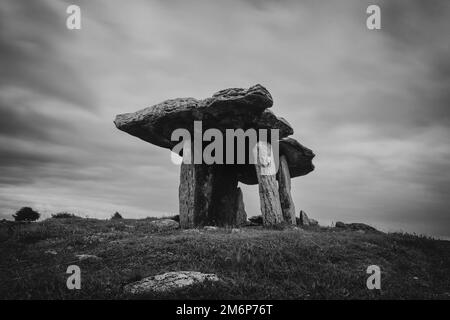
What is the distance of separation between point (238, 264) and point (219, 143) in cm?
1539

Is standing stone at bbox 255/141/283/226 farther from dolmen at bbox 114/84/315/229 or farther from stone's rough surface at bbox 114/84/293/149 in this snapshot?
stone's rough surface at bbox 114/84/293/149

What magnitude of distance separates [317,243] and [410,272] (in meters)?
3.85

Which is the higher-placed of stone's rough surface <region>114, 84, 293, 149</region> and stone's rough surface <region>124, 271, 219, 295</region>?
stone's rough surface <region>114, 84, 293, 149</region>

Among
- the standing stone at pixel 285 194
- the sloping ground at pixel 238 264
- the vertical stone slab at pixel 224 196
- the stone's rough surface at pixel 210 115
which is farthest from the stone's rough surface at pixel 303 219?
the sloping ground at pixel 238 264

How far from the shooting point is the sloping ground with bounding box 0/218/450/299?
1077 centimetres

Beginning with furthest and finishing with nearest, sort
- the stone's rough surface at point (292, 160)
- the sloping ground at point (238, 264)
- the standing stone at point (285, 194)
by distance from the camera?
the stone's rough surface at point (292, 160) < the standing stone at point (285, 194) < the sloping ground at point (238, 264)

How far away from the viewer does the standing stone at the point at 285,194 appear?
27861 millimetres

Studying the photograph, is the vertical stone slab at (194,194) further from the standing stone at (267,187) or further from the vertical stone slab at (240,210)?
the standing stone at (267,187)

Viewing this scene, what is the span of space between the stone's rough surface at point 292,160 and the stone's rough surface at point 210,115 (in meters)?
1.79

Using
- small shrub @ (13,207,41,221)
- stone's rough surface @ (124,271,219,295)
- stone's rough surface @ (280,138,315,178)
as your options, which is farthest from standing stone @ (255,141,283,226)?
small shrub @ (13,207,41,221)

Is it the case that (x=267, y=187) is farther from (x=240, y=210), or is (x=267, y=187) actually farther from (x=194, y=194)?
(x=240, y=210)

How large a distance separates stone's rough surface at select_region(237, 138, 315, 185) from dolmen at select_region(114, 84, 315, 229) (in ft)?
0.28
